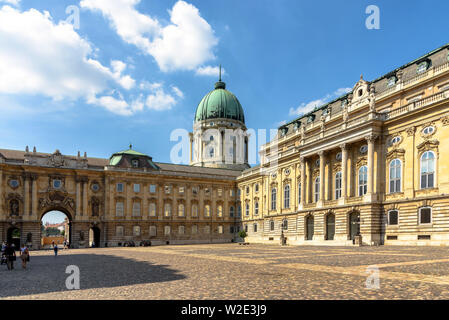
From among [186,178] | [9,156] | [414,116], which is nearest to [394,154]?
[414,116]

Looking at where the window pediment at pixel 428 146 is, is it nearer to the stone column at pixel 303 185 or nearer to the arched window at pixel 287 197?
the stone column at pixel 303 185

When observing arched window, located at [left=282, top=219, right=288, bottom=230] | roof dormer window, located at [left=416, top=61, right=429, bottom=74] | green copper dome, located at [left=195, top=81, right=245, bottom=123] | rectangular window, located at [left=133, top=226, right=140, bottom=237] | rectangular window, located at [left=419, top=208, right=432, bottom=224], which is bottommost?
rectangular window, located at [left=133, top=226, right=140, bottom=237]

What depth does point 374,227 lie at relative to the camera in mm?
42094

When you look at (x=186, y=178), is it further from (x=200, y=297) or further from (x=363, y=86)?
(x=200, y=297)

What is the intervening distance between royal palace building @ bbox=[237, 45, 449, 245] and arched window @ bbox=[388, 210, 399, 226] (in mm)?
107

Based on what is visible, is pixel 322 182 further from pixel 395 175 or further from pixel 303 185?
pixel 395 175

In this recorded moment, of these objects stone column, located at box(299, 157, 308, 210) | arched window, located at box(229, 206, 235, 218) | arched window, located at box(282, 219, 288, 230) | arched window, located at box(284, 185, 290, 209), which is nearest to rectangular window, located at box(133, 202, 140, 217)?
arched window, located at box(229, 206, 235, 218)

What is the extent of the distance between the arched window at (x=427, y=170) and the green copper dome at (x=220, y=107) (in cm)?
6456

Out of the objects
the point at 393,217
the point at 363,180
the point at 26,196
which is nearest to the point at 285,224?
the point at 363,180

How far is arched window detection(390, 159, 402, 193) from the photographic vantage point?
137ft

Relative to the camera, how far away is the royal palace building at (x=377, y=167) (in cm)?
3814

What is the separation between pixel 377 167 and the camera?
143 feet

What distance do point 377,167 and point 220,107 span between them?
6107cm

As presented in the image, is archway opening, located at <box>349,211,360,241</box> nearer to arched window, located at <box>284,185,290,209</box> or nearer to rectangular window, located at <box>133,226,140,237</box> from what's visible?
arched window, located at <box>284,185,290,209</box>
